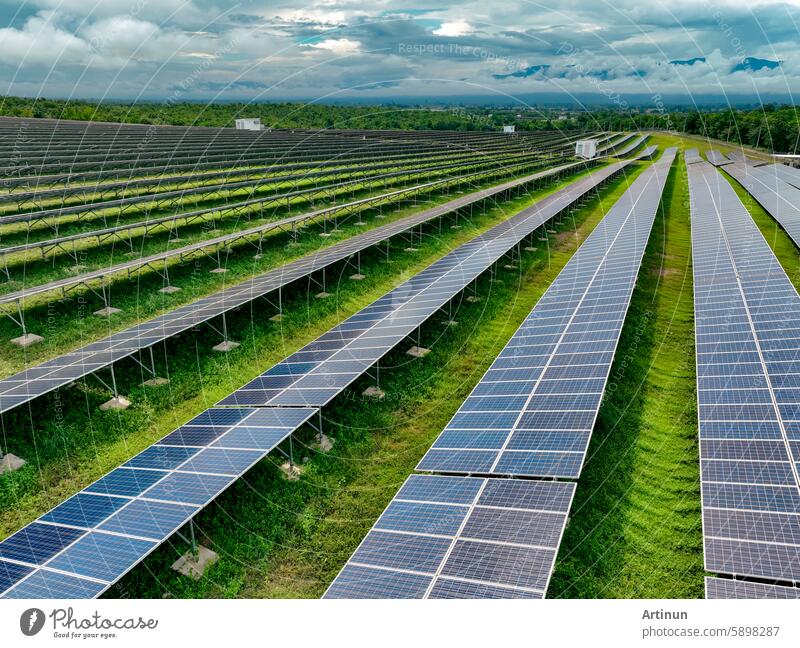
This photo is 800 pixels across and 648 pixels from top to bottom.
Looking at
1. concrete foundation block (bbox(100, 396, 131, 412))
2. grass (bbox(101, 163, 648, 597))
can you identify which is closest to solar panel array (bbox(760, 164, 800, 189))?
grass (bbox(101, 163, 648, 597))

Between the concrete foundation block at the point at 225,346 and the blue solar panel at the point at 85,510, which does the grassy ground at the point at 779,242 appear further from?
the blue solar panel at the point at 85,510

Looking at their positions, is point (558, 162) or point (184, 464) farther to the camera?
point (558, 162)

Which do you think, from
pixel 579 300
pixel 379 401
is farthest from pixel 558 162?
pixel 379 401

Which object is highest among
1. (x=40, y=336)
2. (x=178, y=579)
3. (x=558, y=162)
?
(x=558, y=162)

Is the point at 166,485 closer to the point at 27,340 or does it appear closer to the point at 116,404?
the point at 116,404

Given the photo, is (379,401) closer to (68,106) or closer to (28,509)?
(28,509)

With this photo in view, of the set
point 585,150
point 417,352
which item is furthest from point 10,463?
point 585,150

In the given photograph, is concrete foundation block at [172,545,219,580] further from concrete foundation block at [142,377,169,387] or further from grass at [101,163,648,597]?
concrete foundation block at [142,377,169,387]
